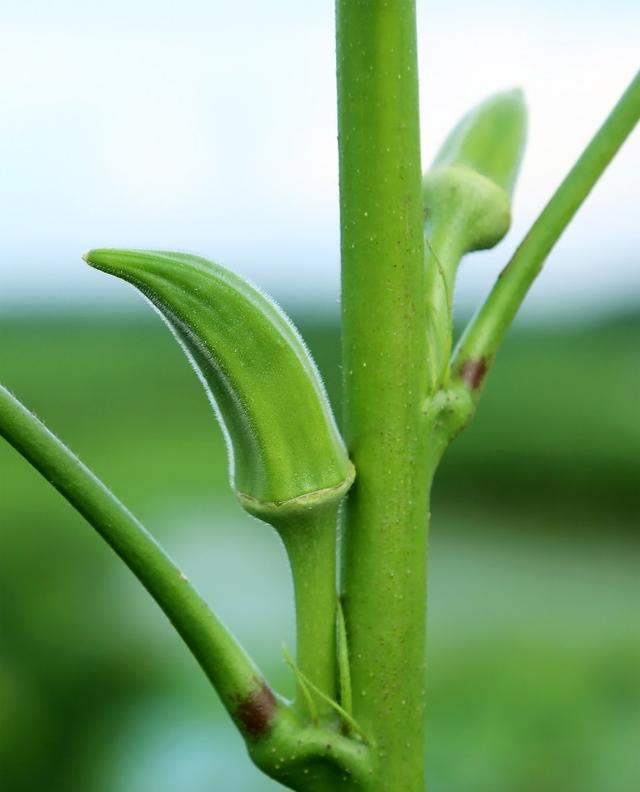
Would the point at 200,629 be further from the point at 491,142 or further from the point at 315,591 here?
the point at 491,142

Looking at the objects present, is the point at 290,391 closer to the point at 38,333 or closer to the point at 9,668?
the point at 9,668

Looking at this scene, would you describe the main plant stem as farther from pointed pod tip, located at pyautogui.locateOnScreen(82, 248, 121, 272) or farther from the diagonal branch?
pointed pod tip, located at pyautogui.locateOnScreen(82, 248, 121, 272)

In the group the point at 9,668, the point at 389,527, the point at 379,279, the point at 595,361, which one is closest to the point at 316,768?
the point at 389,527

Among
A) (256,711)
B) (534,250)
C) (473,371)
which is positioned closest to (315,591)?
(256,711)

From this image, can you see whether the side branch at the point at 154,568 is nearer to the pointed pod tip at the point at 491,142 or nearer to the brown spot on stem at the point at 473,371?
the brown spot on stem at the point at 473,371

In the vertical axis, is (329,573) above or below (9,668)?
above

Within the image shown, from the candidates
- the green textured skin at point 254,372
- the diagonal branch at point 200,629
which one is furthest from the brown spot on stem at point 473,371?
the diagonal branch at point 200,629
